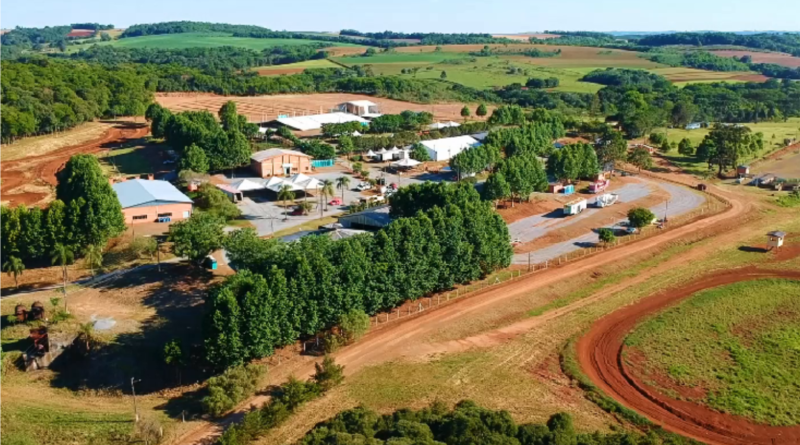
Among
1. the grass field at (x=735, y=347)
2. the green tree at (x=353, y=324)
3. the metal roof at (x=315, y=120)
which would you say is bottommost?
the grass field at (x=735, y=347)

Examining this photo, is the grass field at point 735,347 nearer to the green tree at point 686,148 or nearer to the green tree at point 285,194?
the green tree at point 285,194

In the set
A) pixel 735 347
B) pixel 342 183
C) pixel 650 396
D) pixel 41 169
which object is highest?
pixel 342 183

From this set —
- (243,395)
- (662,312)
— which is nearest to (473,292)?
(662,312)

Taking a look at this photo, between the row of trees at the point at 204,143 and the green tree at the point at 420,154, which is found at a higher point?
the row of trees at the point at 204,143

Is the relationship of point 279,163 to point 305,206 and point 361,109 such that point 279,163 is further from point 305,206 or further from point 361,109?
point 361,109

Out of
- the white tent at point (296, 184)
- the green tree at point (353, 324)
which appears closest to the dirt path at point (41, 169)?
the white tent at point (296, 184)

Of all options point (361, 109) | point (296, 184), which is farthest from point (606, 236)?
point (361, 109)

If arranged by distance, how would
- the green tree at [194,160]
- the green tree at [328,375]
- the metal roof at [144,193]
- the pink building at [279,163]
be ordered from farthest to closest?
the pink building at [279,163]
the green tree at [194,160]
the metal roof at [144,193]
the green tree at [328,375]
